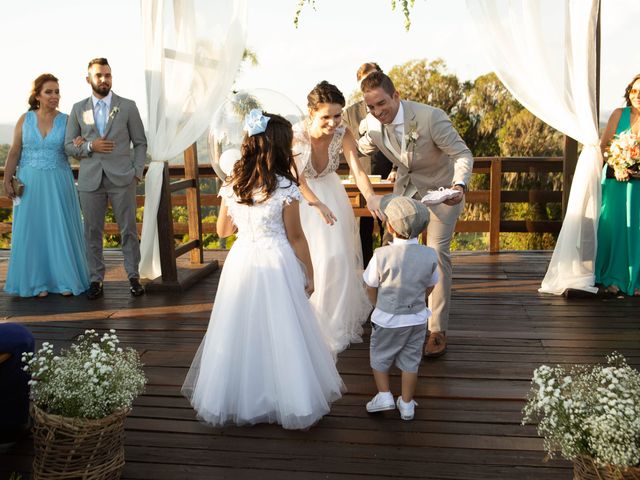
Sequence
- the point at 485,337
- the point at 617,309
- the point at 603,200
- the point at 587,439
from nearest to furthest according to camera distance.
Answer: the point at 587,439 → the point at 485,337 → the point at 617,309 → the point at 603,200

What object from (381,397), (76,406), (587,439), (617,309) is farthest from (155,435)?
(617,309)

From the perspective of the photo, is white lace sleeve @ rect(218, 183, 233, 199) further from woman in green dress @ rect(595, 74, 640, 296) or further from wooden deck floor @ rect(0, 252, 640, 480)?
woman in green dress @ rect(595, 74, 640, 296)

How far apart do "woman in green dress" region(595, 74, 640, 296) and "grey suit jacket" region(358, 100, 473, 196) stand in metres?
1.74

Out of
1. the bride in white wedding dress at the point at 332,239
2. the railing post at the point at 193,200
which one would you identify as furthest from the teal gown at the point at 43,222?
the bride in white wedding dress at the point at 332,239

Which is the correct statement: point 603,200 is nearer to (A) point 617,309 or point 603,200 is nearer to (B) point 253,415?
(A) point 617,309

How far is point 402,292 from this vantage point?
2828 millimetres

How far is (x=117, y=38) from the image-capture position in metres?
14.9

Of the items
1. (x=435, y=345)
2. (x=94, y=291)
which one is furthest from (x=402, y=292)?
(x=94, y=291)

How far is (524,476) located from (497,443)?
10.0 inches

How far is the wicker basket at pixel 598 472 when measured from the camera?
196 cm

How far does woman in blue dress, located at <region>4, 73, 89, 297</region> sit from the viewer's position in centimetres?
512

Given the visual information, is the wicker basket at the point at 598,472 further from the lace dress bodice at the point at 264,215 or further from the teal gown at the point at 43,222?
the teal gown at the point at 43,222

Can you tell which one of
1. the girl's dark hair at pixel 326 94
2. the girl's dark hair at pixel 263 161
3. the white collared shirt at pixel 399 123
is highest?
the girl's dark hair at pixel 326 94

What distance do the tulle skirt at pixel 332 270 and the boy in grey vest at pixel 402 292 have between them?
0.88 m
